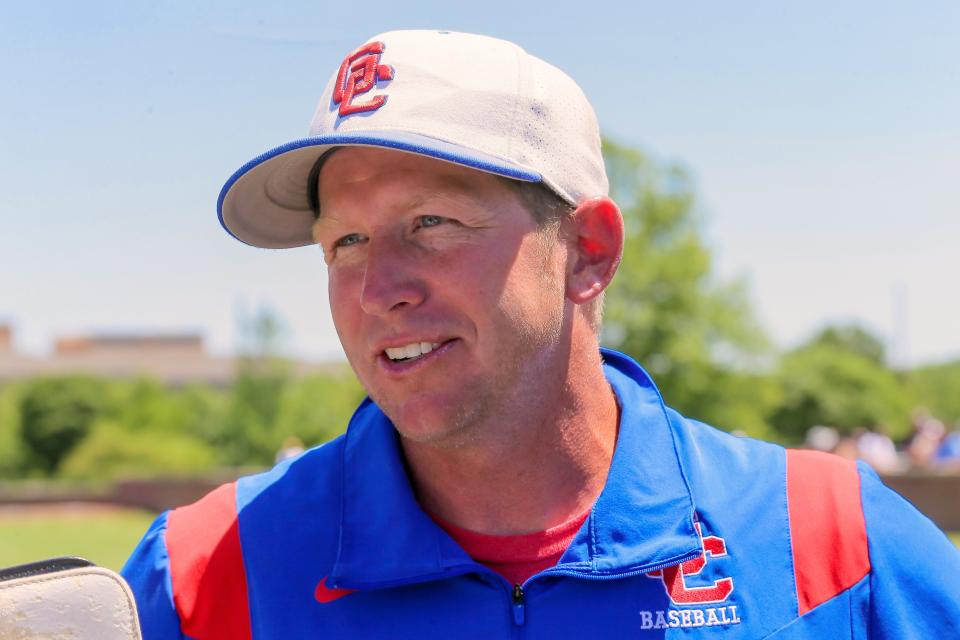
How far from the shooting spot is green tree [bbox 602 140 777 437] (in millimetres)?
40656

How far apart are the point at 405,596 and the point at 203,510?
475 mm

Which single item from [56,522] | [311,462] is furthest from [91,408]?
[311,462]

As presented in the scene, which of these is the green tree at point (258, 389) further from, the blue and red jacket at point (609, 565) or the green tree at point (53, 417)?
the blue and red jacket at point (609, 565)

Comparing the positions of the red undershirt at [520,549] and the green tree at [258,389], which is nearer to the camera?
the red undershirt at [520,549]

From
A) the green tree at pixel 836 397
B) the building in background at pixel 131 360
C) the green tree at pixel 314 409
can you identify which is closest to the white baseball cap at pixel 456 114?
the green tree at pixel 314 409

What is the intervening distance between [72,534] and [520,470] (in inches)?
786

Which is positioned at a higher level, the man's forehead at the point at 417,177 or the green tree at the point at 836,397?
the man's forehead at the point at 417,177

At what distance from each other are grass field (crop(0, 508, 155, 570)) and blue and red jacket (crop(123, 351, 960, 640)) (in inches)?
473

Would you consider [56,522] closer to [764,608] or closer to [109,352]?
[764,608]

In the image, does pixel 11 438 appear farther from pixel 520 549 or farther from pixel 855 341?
pixel 855 341

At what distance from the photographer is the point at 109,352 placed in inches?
3986

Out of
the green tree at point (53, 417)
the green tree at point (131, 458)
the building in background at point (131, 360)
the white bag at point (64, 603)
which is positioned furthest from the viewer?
the building in background at point (131, 360)

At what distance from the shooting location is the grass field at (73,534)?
52.4 feet

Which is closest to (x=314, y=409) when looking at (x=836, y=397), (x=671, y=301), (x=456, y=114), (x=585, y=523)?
(x=671, y=301)
